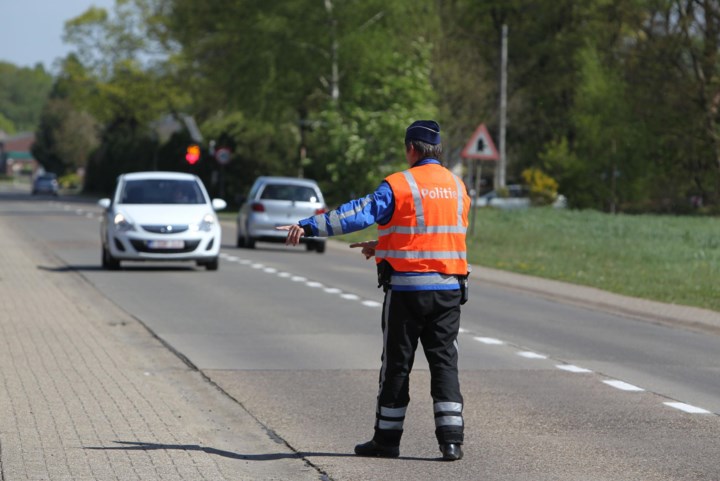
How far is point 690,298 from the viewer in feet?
73.4

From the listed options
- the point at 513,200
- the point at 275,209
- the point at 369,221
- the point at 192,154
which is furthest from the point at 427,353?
the point at 513,200

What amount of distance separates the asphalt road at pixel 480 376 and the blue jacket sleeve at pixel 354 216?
1.18 m

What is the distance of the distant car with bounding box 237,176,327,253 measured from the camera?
1383 inches

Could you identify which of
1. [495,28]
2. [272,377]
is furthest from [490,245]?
[495,28]

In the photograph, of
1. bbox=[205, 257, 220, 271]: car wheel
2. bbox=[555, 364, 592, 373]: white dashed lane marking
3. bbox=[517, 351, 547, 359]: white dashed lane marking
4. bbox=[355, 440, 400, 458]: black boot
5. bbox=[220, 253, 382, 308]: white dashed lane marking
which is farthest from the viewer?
bbox=[205, 257, 220, 271]: car wheel

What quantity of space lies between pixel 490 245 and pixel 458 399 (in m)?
28.4

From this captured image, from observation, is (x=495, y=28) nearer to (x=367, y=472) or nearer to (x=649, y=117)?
(x=649, y=117)

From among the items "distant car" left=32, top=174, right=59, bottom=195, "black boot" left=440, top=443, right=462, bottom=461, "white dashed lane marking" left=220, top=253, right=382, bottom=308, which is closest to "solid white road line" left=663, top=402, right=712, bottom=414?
"black boot" left=440, top=443, right=462, bottom=461

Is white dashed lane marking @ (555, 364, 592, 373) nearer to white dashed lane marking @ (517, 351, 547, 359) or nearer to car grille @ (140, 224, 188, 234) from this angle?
white dashed lane marking @ (517, 351, 547, 359)

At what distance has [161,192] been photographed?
27391 millimetres

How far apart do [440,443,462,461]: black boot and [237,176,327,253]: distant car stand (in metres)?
26.0

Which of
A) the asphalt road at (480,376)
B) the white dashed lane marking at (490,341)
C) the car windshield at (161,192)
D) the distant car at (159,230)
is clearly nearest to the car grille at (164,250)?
the distant car at (159,230)

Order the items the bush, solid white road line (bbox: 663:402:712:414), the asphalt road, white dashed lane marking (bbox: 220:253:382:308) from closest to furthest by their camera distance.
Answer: the asphalt road < solid white road line (bbox: 663:402:712:414) < white dashed lane marking (bbox: 220:253:382:308) < the bush

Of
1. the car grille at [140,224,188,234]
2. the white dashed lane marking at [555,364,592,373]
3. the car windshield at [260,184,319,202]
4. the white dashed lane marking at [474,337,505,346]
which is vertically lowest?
the white dashed lane marking at [474,337,505,346]
